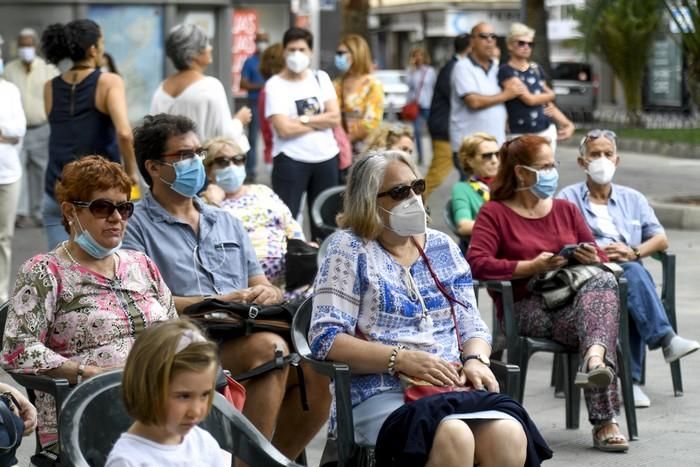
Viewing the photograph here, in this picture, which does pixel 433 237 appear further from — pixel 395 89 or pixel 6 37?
pixel 395 89

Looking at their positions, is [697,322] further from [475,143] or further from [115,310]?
[115,310]

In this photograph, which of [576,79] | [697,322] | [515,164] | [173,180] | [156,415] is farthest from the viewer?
[576,79]

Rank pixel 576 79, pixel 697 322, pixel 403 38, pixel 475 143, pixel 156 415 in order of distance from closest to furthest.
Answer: pixel 156 415
pixel 475 143
pixel 697 322
pixel 576 79
pixel 403 38

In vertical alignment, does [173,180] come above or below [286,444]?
above

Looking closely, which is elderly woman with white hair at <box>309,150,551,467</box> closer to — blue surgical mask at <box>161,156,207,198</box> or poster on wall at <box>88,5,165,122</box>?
blue surgical mask at <box>161,156,207,198</box>

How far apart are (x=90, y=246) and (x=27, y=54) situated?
371 inches

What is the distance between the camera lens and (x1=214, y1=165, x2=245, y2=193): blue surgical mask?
7.24 meters

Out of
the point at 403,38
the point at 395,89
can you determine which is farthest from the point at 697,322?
the point at 403,38

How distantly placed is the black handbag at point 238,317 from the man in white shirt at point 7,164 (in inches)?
167

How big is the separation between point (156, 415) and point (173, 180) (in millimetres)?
2338

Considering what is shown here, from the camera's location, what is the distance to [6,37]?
15273 millimetres

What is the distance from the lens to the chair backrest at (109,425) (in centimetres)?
421

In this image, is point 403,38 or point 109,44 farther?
point 403,38

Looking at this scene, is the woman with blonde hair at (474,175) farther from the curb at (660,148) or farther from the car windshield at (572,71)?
the car windshield at (572,71)
